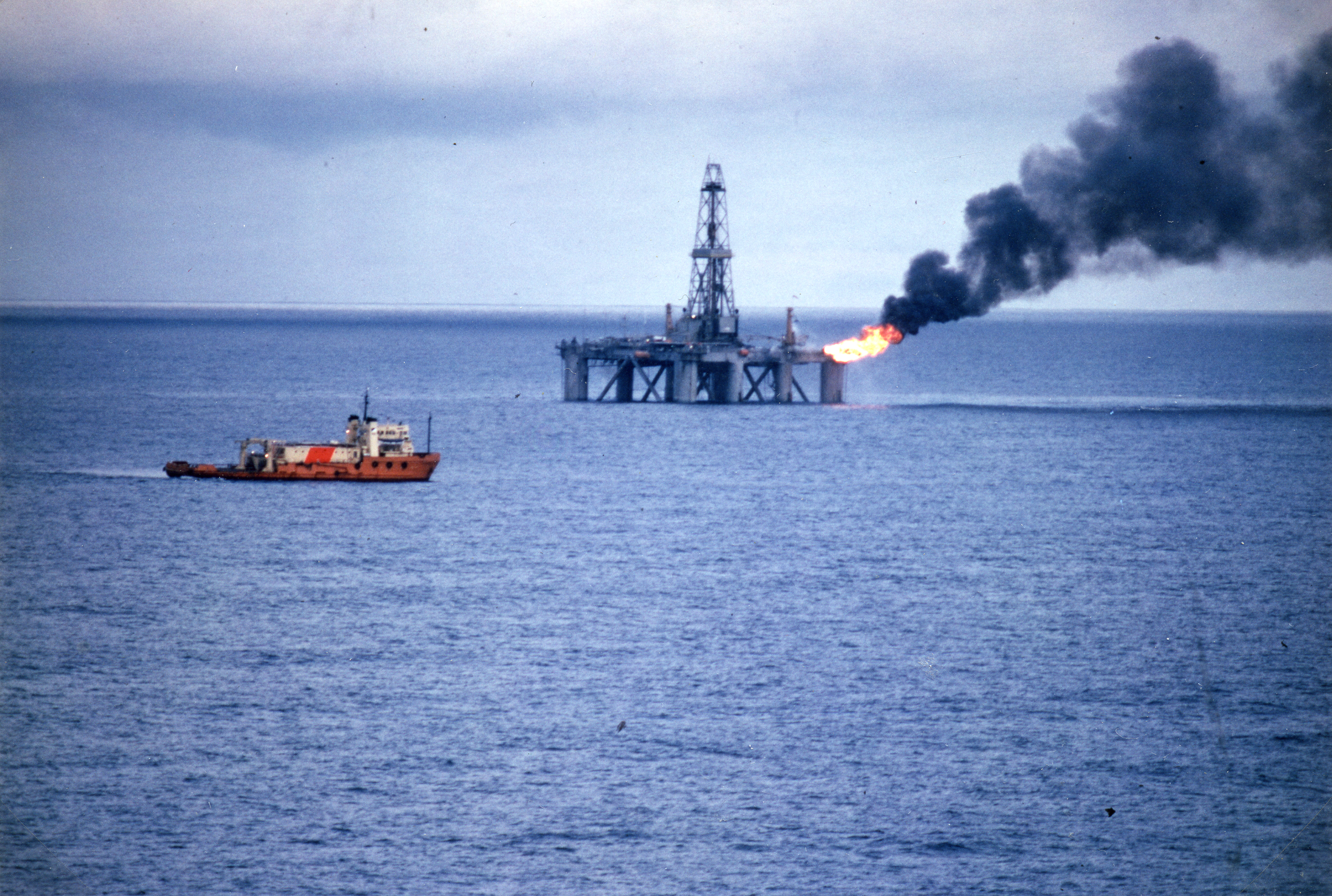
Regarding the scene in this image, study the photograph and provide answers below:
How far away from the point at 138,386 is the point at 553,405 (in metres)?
55.5

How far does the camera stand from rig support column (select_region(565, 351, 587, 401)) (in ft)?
523

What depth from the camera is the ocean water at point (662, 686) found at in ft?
137

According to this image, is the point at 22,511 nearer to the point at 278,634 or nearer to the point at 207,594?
the point at 207,594

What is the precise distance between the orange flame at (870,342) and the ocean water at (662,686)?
39482 mm

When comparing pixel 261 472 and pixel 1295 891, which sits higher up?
pixel 261 472

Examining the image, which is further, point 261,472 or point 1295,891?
point 261,472

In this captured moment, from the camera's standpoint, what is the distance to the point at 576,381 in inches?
6422

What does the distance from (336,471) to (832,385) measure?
71.8 metres

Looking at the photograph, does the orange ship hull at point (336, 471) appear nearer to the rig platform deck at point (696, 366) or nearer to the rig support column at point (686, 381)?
the rig platform deck at point (696, 366)

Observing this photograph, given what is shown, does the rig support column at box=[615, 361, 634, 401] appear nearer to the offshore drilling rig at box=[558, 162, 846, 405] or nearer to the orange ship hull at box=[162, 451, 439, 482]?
the offshore drilling rig at box=[558, 162, 846, 405]

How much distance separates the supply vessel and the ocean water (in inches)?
59.3

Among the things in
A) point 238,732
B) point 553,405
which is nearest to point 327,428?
point 553,405

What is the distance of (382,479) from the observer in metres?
100

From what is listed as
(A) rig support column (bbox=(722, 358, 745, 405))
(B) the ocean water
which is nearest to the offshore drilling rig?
(A) rig support column (bbox=(722, 358, 745, 405))
